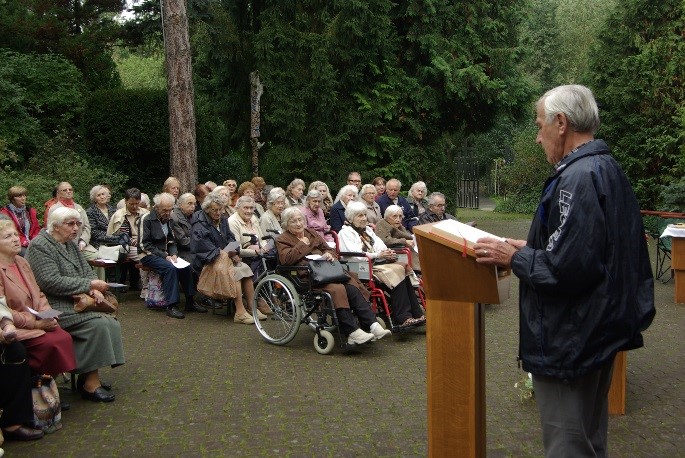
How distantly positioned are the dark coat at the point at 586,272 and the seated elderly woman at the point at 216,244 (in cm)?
702

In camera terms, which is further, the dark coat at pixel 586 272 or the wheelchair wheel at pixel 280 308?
the wheelchair wheel at pixel 280 308

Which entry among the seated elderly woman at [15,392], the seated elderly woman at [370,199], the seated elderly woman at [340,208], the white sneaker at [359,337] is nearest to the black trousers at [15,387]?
the seated elderly woman at [15,392]

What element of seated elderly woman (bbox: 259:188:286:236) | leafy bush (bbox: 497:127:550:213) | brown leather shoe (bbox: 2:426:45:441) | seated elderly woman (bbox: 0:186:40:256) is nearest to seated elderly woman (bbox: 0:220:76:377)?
brown leather shoe (bbox: 2:426:45:441)

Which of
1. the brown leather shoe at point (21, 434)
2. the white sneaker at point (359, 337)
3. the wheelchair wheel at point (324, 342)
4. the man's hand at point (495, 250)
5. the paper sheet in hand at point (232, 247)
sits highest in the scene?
the man's hand at point (495, 250)

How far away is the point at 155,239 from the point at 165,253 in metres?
0.22

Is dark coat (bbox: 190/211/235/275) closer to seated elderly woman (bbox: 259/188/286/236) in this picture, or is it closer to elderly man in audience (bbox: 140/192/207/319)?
elderly man in audience (bbox: 140/192/207/319)

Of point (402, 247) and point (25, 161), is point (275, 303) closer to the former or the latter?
point (402, 247)

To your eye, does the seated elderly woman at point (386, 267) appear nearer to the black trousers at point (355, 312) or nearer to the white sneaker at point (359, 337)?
the black trousers at point (355, 312)

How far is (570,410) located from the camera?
10.5 feet

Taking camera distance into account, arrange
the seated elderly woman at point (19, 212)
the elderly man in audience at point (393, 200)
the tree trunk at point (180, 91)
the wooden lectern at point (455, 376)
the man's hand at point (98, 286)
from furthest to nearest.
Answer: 1. the tree trunk at point (180, 91)
2. the elderly man in audience at point (393, 200)
3. the seated elderly woman at point (19, 212)
4. the man's hand at point (98, 286)
5. the wooden lectern at point (455, 376)

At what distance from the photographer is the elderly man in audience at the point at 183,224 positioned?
35.2 ft

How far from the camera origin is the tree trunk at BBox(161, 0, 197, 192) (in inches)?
597

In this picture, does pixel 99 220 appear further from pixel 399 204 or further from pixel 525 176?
pixel 525 176

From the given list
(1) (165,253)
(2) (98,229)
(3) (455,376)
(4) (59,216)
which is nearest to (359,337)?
(4) (59,216)
